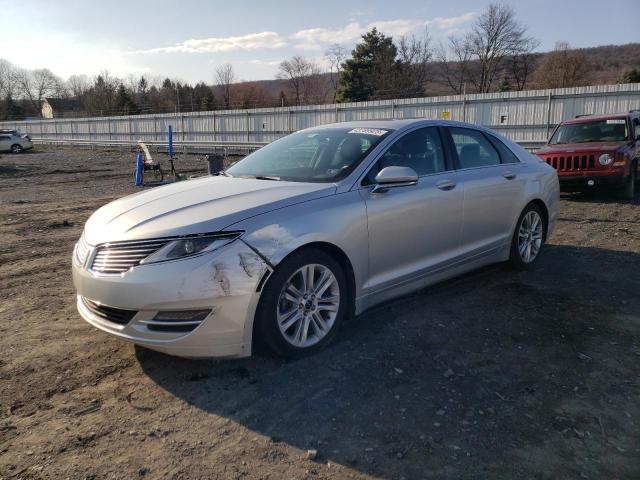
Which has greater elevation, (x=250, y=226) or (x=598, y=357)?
(x=250, y=226)

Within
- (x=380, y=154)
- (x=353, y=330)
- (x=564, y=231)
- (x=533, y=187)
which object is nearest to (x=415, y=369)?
(x=353, y=330)

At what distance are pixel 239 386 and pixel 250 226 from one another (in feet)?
3.34

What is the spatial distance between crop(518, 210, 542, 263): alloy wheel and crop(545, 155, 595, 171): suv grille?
5.55 meters

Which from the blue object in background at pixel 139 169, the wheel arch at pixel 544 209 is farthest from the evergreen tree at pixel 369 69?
the wheel arch at pixel 544 209

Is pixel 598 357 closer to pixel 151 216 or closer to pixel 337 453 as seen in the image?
pixel 337 453

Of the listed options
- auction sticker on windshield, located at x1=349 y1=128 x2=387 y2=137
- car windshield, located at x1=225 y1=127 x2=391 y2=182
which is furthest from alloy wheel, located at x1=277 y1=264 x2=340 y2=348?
auction sticker on windshield, located at x1=349 y1=128 x2=387 y2=137

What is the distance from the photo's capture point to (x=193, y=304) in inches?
121

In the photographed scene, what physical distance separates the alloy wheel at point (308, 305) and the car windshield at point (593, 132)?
9.78 m

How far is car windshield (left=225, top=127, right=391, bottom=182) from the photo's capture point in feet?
13.6

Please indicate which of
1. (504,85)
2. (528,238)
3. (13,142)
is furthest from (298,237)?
(504,85)

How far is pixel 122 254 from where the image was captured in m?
3.21

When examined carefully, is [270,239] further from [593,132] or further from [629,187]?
[593,132]

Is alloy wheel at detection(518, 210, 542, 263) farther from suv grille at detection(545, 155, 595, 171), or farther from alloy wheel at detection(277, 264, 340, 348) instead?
suv grille at detection(545, 155, 595, 171)

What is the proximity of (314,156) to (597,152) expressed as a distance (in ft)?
26.8
